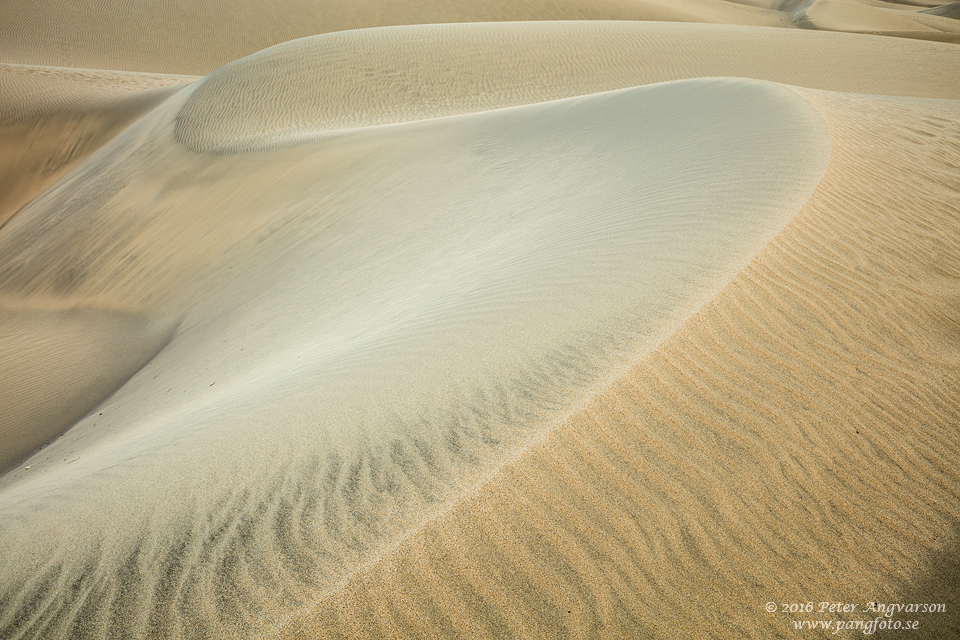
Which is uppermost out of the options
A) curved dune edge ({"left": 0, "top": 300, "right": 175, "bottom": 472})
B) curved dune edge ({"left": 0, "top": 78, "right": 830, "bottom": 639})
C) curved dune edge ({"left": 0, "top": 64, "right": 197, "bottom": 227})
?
curved dune edge ({"left": 0, "top": 64, "right": 197, "bottom": 227})

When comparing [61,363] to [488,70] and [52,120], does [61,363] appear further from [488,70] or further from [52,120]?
[52,120]

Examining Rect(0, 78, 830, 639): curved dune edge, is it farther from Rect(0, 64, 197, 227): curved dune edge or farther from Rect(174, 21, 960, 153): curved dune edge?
Rect(0, 64, 197, 227): curved dune edge

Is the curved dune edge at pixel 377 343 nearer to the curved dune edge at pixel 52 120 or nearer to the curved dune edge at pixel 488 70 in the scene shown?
the curved dune edge at pixel 488 70

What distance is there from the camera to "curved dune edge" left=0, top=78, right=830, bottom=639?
2.34 m

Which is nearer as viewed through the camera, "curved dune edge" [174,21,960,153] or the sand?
the sand

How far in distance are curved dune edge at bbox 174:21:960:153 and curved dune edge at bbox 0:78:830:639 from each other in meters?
5.91

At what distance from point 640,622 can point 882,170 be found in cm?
445

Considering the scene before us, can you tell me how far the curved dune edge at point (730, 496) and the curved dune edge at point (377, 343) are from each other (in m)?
0.19

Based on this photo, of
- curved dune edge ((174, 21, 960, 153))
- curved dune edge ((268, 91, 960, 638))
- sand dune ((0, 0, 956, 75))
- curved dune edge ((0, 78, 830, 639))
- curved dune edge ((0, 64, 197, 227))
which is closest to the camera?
curved dune edge ((268, 91, 960, 638))

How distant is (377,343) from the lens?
13.0 ft

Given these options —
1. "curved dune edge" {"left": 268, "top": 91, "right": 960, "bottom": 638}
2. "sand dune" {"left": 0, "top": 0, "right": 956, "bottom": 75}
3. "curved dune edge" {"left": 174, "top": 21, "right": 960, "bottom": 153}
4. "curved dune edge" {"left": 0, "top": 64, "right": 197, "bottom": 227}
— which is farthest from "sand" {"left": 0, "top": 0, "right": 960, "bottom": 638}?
"sand dune" {"left": 0, "top": 0, "right": 956, "bottom": 75}

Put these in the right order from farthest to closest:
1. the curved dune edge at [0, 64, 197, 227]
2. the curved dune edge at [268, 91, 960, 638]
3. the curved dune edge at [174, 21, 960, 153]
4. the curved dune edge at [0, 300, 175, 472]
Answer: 1. the curved dune edge at [0, 64, 197, 227]
2. the curved dune edge at [174, 21, 960, 153]
3. the curved dune edge at [0, 300, 175, 472]
4. the curved dune edge at [268, 91, 960, 638]

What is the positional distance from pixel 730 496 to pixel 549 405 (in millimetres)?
850

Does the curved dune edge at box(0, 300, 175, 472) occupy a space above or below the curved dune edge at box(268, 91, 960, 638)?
above
